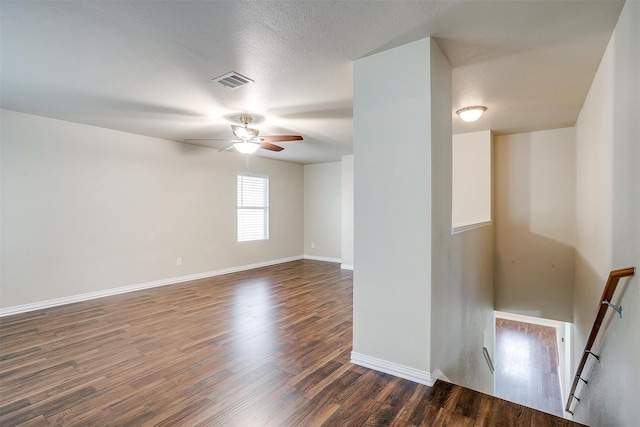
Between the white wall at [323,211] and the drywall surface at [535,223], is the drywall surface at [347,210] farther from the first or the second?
the drywall surface at [535,223]

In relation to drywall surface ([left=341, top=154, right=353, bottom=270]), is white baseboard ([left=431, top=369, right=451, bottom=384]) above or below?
below

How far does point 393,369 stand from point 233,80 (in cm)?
283

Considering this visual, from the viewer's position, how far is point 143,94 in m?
3.16

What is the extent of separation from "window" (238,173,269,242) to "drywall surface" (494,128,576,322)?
15.2 feet

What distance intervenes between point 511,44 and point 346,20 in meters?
1.31

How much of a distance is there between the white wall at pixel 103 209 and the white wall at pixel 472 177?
4217mm

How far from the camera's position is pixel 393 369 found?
2.30 m

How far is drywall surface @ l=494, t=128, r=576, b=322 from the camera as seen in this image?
4672 millimetres

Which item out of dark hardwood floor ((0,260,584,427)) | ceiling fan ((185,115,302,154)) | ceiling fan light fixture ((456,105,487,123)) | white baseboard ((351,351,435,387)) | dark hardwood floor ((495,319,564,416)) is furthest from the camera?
dark hardwood floor ((495,319,564,416))

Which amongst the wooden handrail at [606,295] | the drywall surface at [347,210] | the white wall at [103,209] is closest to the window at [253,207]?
the white wall at [103,209]

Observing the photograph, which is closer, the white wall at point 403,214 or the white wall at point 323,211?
the white wall at point 403,214

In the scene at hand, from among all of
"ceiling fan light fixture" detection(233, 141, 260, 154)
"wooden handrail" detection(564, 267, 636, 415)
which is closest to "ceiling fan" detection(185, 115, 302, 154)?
"ceiling fan light fixture" detection(233, 141, 260, 154)

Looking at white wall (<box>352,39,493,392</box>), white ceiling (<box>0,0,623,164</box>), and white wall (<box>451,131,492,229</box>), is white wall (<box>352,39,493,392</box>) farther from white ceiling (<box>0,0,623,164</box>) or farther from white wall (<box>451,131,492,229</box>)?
white wall (<box>451,131,492,229</box>)

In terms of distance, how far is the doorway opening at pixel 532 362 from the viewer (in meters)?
4.69
